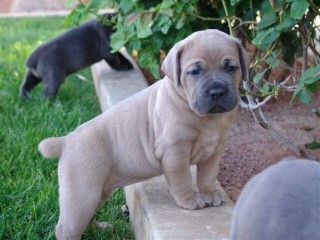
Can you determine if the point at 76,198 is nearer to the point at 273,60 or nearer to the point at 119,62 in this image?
the point at 273,60

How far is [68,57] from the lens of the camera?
6395 millimetres

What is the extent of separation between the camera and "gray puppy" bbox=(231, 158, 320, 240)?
69.4 inches

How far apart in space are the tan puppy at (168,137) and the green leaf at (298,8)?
325 millimetres

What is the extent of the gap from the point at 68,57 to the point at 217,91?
12.5 ft

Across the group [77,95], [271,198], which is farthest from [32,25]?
[271,198]

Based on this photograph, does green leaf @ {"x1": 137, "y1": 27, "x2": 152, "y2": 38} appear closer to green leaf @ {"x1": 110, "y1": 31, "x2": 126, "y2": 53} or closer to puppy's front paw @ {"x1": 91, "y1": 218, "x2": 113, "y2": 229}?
green leaf @ {"x1": 110, "y1": 31, "x2": 126, "y2": 53}

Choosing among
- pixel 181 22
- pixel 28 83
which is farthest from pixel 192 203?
pixel 28 83

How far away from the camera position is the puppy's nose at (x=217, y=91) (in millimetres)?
2856

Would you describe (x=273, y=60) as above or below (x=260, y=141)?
above

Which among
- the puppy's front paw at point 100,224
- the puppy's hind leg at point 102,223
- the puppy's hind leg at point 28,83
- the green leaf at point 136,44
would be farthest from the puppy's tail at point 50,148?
the puppy's hind leg at point 28,83

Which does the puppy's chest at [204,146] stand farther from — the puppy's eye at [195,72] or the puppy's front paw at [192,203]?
the puppy's eye at [195,72]

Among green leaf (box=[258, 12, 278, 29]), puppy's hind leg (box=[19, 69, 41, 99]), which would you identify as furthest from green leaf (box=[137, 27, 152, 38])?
puppy's hind leg (box=[19, 69, 41, 99])

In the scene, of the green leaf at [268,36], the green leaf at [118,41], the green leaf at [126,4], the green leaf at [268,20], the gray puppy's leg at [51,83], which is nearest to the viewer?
the green leaf at [268,36]

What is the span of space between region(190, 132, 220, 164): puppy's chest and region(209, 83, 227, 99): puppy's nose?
0.27m
